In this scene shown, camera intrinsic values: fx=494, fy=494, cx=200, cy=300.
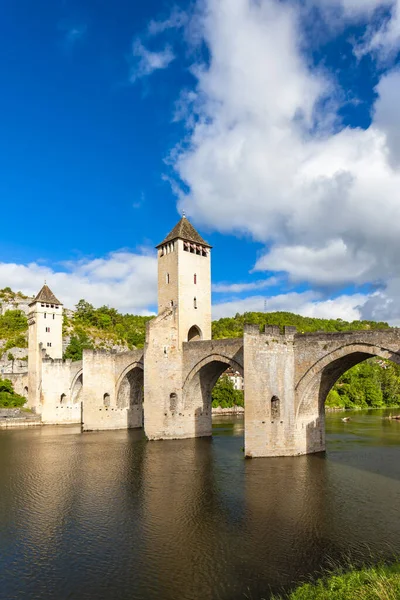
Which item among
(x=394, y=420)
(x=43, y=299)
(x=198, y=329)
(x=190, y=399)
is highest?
(x=43, y=299)

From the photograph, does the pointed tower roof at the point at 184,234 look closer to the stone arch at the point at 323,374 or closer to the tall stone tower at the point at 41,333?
the stone arch at the point at 323,374

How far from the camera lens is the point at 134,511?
15.5 meters

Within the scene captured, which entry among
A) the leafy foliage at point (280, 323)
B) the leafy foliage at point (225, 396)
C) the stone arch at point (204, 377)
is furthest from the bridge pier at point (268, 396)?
the leafy foliage at point (280, 323)

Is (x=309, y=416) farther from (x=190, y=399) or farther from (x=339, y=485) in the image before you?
(x=190, y=399)

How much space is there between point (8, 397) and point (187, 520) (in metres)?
37.0

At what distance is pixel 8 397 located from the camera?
46750 millimetres

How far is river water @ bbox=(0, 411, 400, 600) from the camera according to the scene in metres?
10.4

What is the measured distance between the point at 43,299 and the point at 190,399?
2378cm

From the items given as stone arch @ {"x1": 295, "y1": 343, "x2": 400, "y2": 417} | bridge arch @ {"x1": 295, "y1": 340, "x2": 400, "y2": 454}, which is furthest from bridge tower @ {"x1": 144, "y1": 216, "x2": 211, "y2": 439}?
stone arch @ {"x1": 295, "y1": 343, "x2": 400, "y2": 417}

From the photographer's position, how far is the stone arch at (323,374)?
21719 mm

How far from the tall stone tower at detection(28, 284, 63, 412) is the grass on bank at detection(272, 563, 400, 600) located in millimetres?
40643

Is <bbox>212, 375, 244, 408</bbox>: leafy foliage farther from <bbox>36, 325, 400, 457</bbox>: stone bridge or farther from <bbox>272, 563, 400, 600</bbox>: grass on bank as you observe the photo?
<bbox>272, 563, 400, 600</bbox>: grass on bank

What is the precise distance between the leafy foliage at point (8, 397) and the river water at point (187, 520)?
21.7m

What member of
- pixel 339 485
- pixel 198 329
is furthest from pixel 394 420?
pixel 339 485
